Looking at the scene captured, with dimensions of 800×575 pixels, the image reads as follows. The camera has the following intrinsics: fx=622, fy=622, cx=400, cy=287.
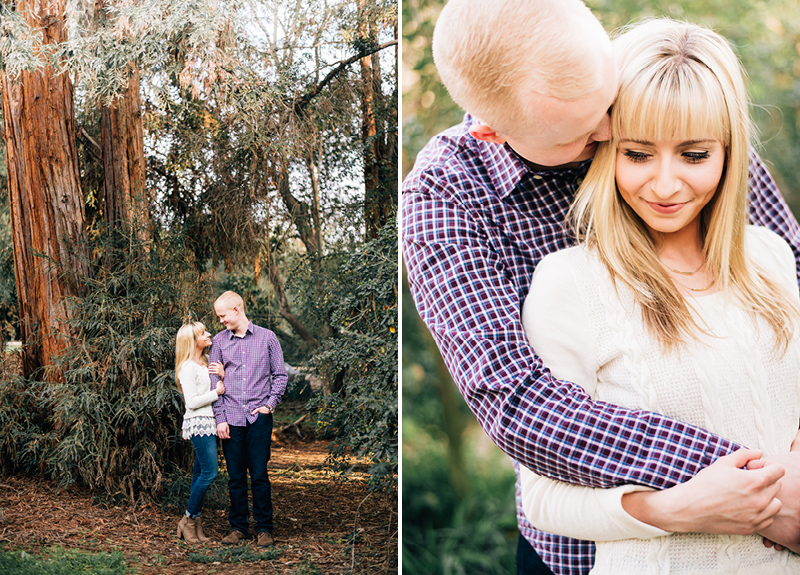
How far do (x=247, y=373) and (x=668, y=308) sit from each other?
1.64 m

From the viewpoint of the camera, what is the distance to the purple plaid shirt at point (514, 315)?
1020 mm

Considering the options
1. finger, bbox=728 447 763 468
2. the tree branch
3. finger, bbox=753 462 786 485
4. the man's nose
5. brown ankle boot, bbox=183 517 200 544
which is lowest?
brown ankle boot, bbox=183 517 200 544

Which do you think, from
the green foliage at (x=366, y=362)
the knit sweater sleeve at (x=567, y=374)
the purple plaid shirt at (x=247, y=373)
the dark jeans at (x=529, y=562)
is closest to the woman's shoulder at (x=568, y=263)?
the knit sweater sleeve at (x=567, y=374)

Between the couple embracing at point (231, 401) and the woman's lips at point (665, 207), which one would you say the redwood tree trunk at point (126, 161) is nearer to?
the couple embracing at point (231, 401)

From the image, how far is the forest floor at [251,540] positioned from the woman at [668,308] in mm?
1411

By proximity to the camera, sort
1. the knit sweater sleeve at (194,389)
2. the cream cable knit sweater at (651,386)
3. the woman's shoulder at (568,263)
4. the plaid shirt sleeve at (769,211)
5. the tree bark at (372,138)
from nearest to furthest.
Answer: the cream cable knit sweater at (651,386) → the woman's shoulder at (568,263) → the plaid shirt sleeve at (769,211) → the knit sweater sleeve at (194,389) → the tree bark at (372,138)

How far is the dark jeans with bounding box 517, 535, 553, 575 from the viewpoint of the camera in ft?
4.81

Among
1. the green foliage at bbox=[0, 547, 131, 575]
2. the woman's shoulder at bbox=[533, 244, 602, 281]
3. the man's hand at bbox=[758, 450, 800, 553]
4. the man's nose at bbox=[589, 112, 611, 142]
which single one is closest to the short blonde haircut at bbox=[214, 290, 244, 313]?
the green foliage at bbox=[0, 547, 131, 575]

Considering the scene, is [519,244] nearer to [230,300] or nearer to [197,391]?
[230,300]

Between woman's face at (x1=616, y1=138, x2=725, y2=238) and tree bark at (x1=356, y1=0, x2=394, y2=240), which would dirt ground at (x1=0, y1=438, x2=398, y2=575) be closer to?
tree bark at (x1=356, y1=0, x2=394, y2=240)

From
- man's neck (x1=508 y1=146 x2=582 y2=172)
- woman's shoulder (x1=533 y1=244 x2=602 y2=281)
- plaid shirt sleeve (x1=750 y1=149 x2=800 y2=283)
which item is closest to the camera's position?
woman's shoulder (x1=533 y1=244 x2=602 y2=281)

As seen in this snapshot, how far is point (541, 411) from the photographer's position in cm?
104

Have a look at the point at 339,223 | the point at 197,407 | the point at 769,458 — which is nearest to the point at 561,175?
the point at 769,458

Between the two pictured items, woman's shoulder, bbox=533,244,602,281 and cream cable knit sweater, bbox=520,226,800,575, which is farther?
woman's shoulder, bbox=533,244,602,281
